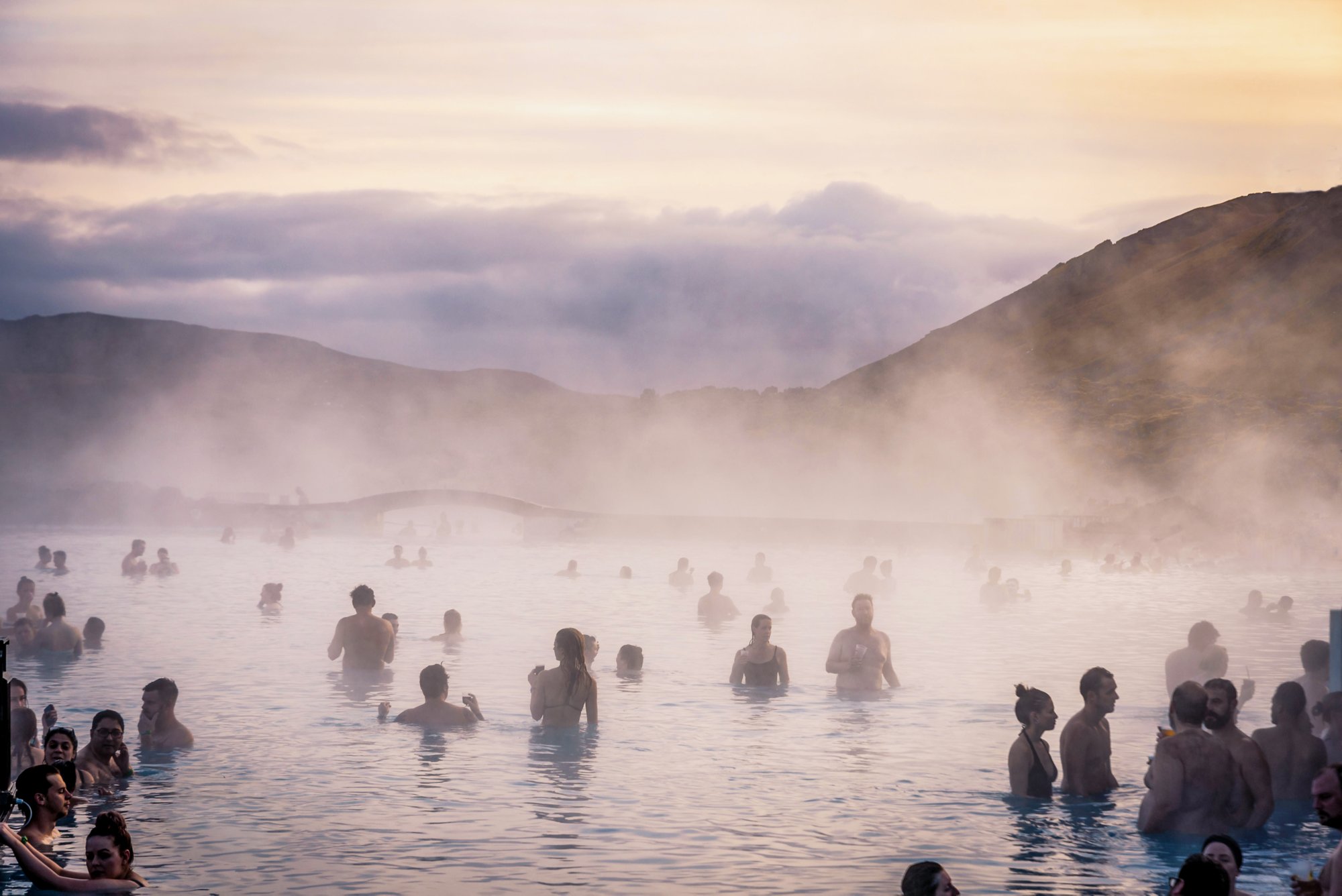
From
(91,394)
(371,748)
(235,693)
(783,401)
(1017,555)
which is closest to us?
(371,748)

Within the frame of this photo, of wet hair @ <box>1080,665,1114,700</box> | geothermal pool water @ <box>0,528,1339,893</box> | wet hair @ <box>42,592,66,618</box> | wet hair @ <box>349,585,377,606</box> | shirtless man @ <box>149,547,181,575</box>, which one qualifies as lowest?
geothermal pool water @ <box>0,528,1339,893</box>

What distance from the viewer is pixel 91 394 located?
135875mm

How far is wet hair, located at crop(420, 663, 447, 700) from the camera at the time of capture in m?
10.6

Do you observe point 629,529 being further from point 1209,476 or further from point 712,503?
point 1209,476

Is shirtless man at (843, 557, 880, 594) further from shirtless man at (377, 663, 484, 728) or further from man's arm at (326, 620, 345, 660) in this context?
shirtless man at (377, 663, 484, 728)

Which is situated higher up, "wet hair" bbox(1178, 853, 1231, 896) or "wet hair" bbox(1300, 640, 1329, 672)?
"wet hair" bbox(1300, 640, 1329, 672)

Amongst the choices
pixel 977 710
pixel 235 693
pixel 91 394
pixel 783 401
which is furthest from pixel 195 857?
pixel 91 394

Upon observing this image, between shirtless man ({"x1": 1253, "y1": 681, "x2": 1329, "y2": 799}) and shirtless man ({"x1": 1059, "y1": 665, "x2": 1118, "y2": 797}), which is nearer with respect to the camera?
shirtless man ({"x1": 1253, "y1": 681, "x2": 1329, "y2": 799})

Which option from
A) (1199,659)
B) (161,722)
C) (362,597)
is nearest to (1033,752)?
(1199,659)

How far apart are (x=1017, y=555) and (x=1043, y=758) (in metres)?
32.0

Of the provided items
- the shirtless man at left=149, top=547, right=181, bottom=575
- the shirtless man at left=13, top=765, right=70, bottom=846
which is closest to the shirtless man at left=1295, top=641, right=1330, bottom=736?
the shirtless man at left=13, top=765, right=70, bottom=846

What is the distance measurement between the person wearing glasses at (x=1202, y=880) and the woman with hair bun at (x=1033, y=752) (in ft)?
11.6

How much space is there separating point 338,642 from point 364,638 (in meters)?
0.38

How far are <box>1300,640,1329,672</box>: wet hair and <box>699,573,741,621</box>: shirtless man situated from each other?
→ 32.1 ft
